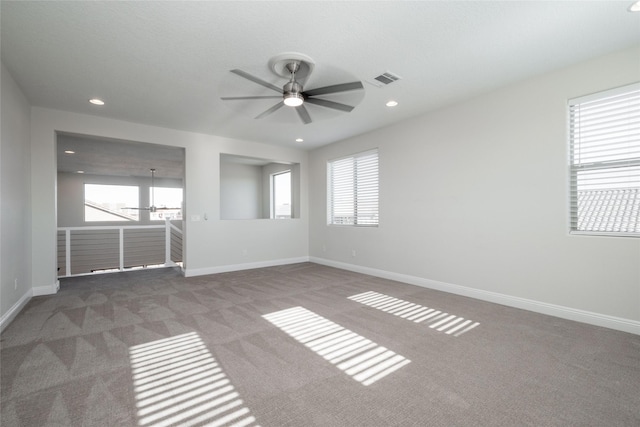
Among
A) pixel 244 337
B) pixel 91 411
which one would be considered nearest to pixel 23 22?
pixel 91 411

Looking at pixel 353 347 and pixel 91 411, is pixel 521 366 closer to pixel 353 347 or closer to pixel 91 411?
pixel 353 347

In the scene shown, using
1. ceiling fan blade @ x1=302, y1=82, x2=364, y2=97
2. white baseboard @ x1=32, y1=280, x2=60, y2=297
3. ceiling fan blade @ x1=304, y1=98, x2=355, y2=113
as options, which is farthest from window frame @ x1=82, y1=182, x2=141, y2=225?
ceiling fan blade @ x1=302, y1=82, x2=364, y2=97

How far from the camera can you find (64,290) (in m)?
4.34

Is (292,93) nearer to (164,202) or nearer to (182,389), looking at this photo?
(182,389)

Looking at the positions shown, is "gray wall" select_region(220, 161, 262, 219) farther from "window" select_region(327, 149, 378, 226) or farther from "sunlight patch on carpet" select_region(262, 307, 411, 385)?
"sunlight patch on carpet" select_region(262, 307, 411, 385)

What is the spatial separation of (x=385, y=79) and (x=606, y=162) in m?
2.39

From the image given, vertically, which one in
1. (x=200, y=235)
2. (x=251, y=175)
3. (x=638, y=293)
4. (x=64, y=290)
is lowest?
(x=64, y=290)

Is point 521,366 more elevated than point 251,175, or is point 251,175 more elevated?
point 251,175

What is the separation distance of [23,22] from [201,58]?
1.32 meters

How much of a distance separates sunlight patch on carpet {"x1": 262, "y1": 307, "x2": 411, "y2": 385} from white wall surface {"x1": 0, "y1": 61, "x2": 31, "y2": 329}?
2786mm

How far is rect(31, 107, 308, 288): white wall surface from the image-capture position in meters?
4.11

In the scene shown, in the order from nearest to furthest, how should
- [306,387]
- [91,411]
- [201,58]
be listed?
[91,411], [306,387], [201,58]

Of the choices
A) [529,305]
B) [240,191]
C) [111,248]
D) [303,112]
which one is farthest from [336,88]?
[111,248]

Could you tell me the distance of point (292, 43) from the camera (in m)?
2.55
